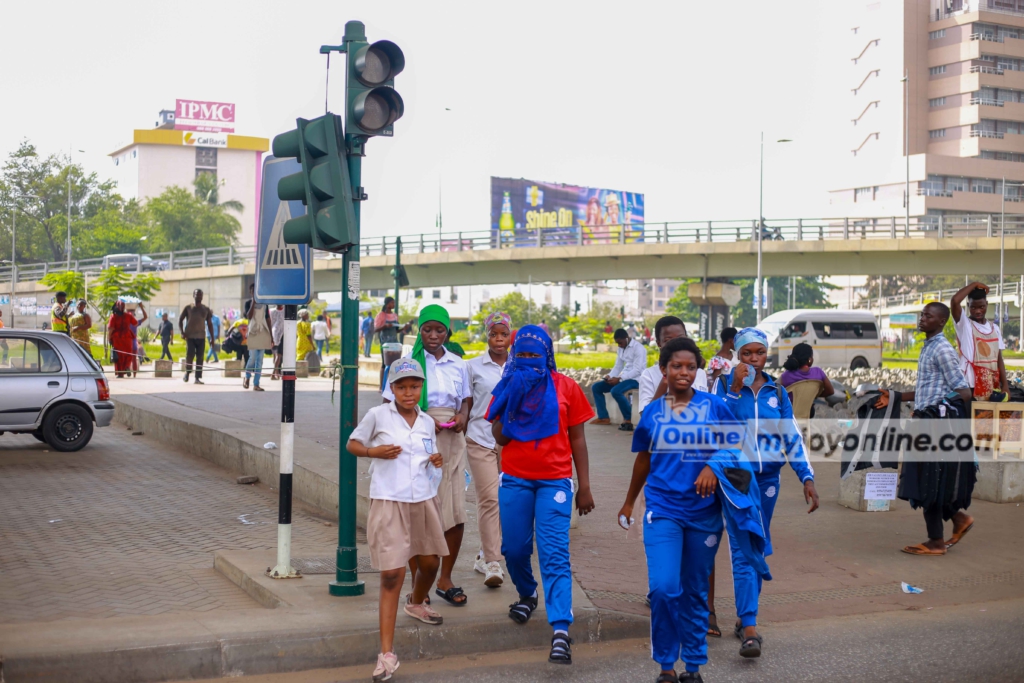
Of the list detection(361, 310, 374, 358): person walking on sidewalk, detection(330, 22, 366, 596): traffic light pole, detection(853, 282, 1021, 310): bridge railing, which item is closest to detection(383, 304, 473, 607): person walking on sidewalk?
detection(330, 22, 366, 596): traffic light pole

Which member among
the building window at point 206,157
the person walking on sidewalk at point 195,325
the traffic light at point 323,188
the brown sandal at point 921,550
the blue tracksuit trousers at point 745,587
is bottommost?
the brown sandal at point 921,550

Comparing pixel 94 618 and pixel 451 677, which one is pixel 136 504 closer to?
pixel 94 618

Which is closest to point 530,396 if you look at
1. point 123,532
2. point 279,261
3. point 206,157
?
point 279,261

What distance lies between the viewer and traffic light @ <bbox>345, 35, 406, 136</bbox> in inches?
226

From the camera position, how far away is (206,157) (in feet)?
396

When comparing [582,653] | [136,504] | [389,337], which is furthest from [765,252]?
[582,653]

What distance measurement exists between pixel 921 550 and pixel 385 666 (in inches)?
180

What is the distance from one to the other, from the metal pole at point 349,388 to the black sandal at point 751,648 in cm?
215

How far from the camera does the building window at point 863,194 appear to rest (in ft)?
284

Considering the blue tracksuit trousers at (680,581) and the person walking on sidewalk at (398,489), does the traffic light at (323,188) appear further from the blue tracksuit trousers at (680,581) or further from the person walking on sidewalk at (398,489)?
the blue tracksuit trousers at (680,581)

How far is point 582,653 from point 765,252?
3562cm

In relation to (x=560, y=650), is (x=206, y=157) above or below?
above

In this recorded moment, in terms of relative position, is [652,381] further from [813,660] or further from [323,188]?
[323,188]

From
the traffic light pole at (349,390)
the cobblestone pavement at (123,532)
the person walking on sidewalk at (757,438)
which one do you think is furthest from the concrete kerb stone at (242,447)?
the person walking on sidewalk at (757,438)
